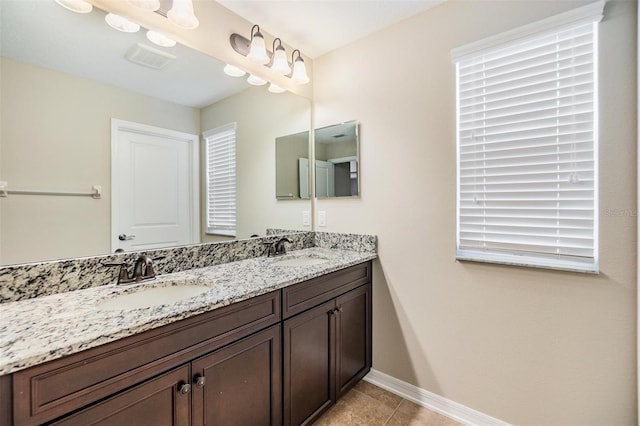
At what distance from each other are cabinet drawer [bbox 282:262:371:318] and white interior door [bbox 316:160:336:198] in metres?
0.62

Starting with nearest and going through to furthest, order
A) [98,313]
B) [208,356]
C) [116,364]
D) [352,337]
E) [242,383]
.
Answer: [116,364] < [98,313] < [208,356] < [242,383] < [352,337]

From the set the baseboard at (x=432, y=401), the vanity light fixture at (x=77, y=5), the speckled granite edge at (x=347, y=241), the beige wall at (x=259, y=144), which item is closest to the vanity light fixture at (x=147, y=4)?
the vanity light fixture at (x=77, y=5)

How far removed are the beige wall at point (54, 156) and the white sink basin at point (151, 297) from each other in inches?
10.6

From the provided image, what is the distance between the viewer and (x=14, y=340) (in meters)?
0.73

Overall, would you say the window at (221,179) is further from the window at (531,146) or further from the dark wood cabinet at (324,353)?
the window at (531,146)

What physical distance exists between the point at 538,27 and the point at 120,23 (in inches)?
75.6

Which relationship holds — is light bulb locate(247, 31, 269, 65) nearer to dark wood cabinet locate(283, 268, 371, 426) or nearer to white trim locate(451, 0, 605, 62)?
white trim locate(451, 0, 605, 62)

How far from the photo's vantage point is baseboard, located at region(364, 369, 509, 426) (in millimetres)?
1568

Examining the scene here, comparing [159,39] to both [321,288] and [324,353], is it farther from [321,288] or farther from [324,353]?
[324,353]

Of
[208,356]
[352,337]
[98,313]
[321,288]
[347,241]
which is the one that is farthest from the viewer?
[347,241]

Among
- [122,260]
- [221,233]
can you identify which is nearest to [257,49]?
[221,233]

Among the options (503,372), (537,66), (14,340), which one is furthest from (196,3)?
(503,372)

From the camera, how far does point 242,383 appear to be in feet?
3.74

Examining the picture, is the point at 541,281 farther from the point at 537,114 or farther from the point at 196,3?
the point at 196,3
